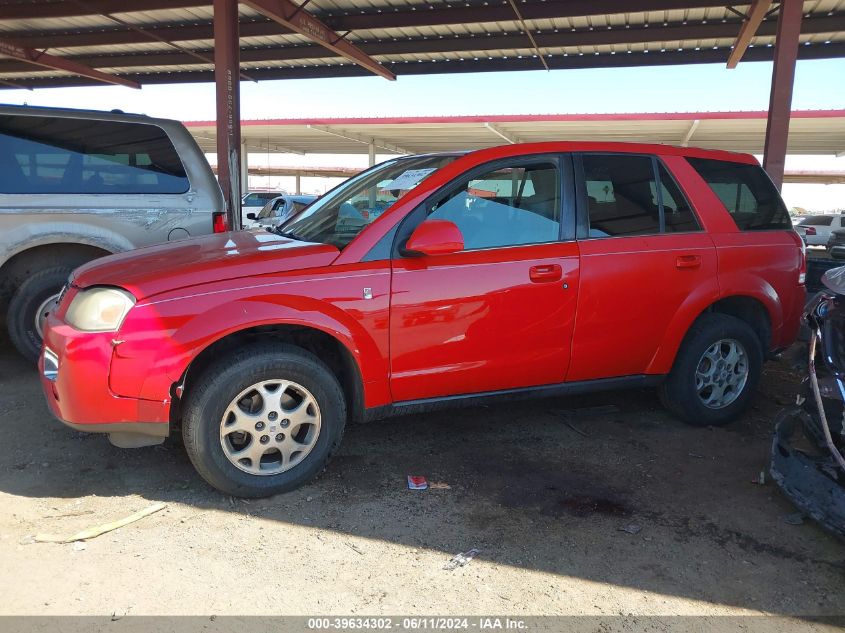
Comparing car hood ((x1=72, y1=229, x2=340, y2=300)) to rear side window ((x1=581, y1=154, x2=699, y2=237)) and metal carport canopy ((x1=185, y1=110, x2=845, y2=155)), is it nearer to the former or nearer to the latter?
rear side window ((x1=581, y1=154, x2=699, y2=237))

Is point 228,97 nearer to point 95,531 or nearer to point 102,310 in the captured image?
point 102,310

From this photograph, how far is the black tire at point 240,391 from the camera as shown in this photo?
122 inches

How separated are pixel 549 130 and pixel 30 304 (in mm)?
18241

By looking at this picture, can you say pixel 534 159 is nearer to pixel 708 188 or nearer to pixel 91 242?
pixel 708 188

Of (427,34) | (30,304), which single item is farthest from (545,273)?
(427,34)

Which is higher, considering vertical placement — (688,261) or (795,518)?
(688,261)

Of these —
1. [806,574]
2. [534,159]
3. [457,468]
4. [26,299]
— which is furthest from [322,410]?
[26,299]

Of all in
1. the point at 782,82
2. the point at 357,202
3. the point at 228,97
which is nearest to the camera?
the point at 357,202

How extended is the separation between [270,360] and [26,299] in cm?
326

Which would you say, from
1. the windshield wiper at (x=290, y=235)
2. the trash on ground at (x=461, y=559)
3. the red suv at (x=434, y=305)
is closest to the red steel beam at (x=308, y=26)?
the windshield wiper at (x=290, y=235)

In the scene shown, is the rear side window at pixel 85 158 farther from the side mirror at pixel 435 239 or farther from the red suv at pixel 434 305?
the side mirror at pixel 435 239

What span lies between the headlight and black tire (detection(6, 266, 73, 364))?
2.49m

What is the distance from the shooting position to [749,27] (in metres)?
9.25

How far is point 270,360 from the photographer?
316 centimetres
